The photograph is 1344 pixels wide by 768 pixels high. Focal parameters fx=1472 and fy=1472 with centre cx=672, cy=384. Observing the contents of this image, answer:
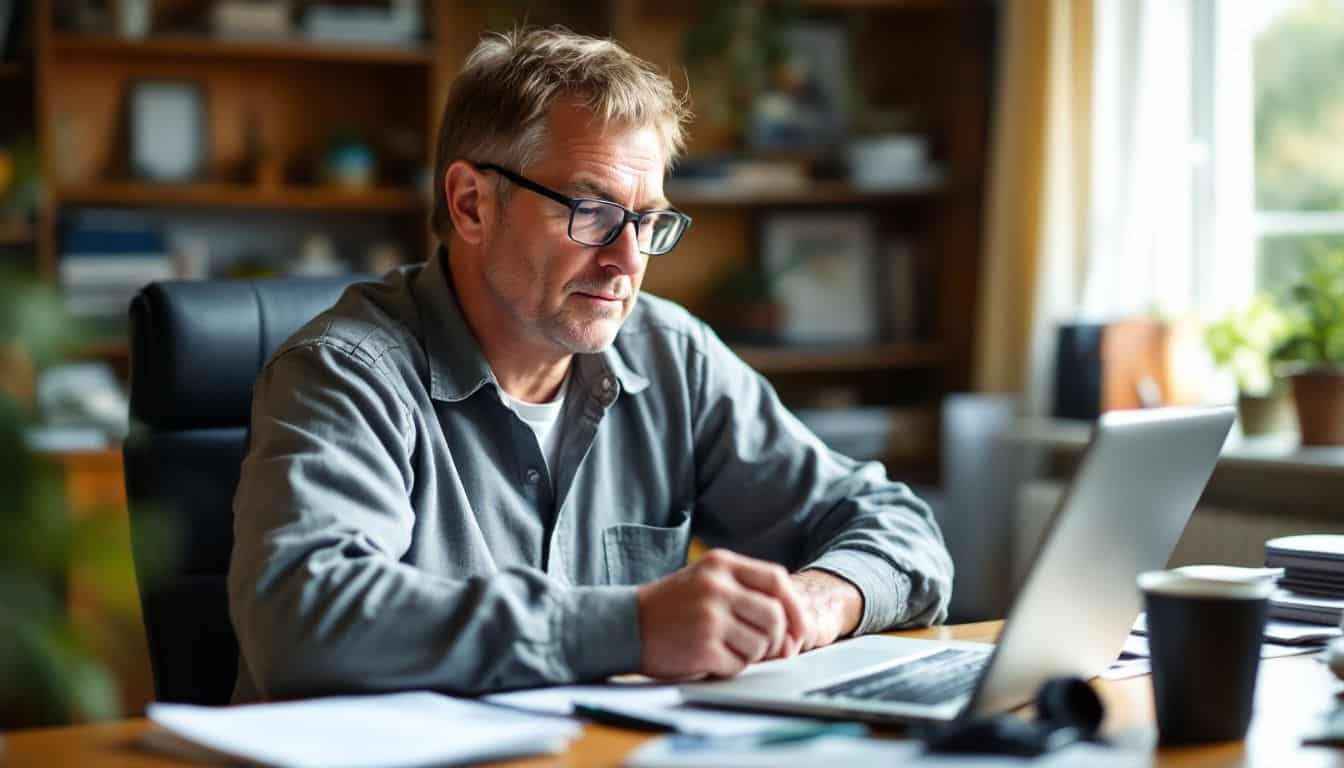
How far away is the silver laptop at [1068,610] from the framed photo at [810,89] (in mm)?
2961

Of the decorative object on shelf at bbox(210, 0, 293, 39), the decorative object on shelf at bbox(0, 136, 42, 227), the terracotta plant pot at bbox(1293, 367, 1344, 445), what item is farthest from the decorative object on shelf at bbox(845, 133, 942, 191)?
the decorative object on shelf at bbox(0, 136, 42, 227)

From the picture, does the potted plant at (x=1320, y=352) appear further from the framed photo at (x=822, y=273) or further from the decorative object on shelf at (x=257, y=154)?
the decorative object on shelf at (x=257, y=154)

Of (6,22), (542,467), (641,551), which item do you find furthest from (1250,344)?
(6,22)

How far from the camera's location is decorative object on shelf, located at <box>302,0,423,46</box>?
3.64m

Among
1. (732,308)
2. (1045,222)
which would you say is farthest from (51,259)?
(1045,222)

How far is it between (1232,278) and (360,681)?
2.86 metres

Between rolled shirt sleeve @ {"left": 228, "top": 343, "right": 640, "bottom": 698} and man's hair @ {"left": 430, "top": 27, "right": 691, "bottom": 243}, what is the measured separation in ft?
1.58

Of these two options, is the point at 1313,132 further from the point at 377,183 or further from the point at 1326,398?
the point at 377,183

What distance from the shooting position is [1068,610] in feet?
3.24

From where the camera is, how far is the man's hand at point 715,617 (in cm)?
108

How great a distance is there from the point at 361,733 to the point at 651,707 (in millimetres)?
208

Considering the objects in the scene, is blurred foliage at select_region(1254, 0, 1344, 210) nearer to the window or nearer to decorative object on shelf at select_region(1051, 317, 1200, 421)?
the window

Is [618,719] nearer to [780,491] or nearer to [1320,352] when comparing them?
[780,491]

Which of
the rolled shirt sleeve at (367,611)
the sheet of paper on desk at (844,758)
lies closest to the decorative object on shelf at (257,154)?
the rolled shirt sleeve at (367,611)
